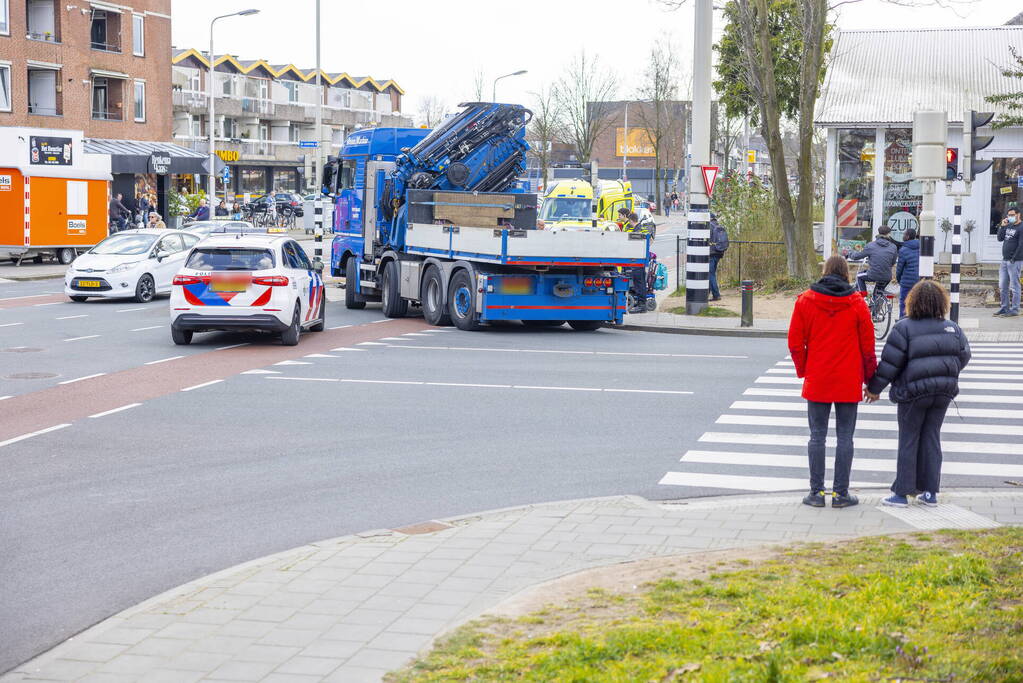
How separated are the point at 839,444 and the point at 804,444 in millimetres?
2506

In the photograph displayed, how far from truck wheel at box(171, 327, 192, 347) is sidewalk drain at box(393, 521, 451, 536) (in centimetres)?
1117

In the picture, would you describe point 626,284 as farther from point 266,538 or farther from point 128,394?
point 266,538

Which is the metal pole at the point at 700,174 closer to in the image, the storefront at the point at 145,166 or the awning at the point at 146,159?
the storefront at the point at 145,166

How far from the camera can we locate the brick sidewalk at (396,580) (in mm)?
5508

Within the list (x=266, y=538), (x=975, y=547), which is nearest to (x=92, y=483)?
(x=266, y=538)

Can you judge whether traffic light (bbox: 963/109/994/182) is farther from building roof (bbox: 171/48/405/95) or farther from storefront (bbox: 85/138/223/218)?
building roof (bbox: 171/48/405/95)

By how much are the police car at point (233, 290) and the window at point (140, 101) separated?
42.9 m

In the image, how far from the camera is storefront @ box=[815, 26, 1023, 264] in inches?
1148

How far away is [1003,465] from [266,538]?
592 centimetres

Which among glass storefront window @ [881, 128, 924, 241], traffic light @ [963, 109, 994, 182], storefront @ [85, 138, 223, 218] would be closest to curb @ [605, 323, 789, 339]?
traffic light @ [963, 109, 994, 182]

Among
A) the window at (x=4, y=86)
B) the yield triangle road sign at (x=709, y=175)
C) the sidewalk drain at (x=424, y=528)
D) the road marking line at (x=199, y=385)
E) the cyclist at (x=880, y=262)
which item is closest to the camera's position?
the sidewalk drain at (x=424, y=528)

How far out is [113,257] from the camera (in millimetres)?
26016

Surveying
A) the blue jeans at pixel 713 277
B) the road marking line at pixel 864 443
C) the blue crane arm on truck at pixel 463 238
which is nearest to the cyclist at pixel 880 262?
the blue crane arm on truck at pixel 463 238

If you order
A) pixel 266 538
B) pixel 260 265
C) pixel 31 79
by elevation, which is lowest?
pixel 266 538
